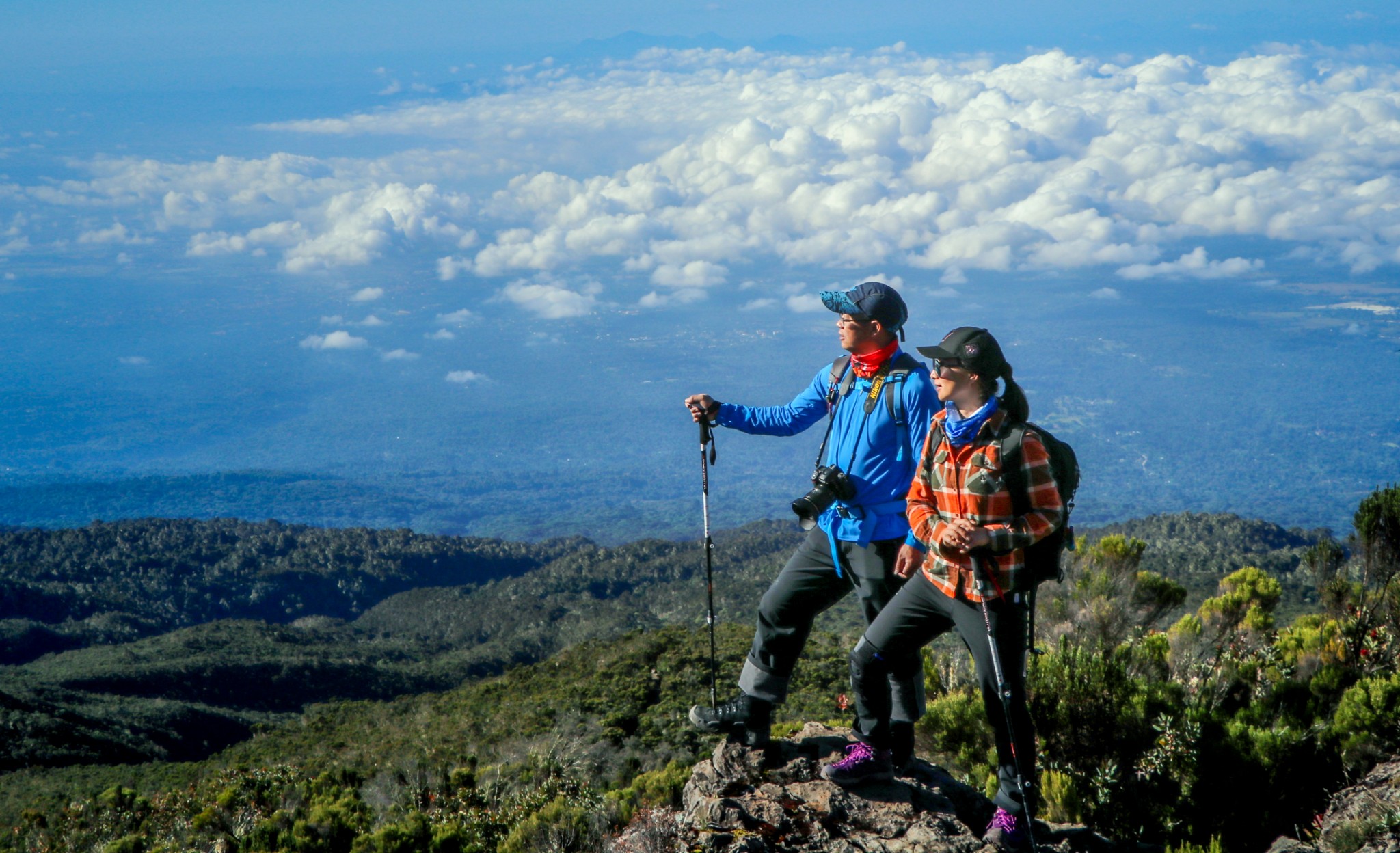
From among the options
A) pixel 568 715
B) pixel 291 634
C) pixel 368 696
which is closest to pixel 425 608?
pixel 291 634

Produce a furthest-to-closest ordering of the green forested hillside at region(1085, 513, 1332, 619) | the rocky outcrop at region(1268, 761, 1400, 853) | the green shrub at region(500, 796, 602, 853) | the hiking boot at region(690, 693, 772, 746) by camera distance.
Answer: the green forested hillside at region(1085, 513, 1332, 619)
the green shrub at region(500, 796, 602, 853)
the hiking boot at region(690, 693, 772, 746)
the rocky outcrop at region(1268, 761, 1400, 853)

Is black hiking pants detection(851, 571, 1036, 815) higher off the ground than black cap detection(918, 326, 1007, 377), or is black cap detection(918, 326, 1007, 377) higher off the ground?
black cap detection(918, 326, 1007, 377)

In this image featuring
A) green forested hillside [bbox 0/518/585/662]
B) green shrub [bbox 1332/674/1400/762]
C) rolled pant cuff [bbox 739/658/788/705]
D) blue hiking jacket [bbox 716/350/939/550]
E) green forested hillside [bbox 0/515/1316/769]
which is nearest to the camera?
blue hiking jacket [bbox 716/350/939/550]

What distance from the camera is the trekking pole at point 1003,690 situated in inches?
153

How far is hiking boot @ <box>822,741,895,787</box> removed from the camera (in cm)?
453

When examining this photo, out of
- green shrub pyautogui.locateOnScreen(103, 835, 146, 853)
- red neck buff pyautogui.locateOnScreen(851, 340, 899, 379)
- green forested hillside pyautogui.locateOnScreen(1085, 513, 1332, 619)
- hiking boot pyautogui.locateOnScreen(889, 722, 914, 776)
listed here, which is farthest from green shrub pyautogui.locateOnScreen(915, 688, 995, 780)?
green forested hillside pyautogui.locateOnScreen(1085, 513, 1332, 619)

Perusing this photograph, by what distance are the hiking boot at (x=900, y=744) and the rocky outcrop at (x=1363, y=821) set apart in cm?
174

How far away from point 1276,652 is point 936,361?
242 inches

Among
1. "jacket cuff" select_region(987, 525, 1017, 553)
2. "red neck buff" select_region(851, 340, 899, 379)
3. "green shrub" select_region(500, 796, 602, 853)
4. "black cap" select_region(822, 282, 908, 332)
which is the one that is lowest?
"green shrub" select_region(500, 796, 602, 853)

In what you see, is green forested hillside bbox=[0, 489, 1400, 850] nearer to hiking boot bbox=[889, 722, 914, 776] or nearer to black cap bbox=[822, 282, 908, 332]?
hiking boot bbox=[889, 722, 914, 776]

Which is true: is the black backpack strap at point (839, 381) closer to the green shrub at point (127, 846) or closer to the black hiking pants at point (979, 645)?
the black hiking pants at point (979, 645)

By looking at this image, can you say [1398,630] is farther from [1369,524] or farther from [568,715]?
[568,715]

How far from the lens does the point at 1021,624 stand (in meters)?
3.95

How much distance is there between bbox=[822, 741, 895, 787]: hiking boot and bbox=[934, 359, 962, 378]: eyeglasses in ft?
6.45
